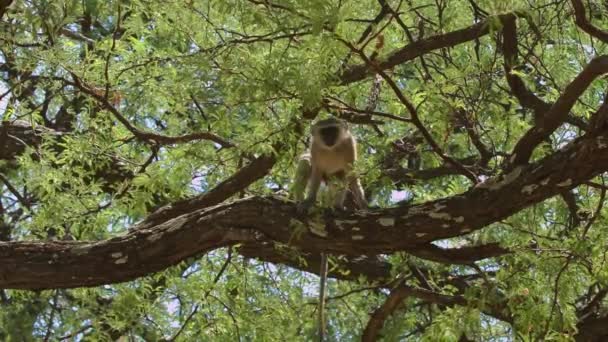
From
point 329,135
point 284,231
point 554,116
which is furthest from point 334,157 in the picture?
point 554,116

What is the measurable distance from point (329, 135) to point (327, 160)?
187 mm

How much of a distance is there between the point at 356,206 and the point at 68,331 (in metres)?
2.93

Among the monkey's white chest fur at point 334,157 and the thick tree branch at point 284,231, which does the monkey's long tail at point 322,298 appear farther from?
the thick tree branch at point 284,231

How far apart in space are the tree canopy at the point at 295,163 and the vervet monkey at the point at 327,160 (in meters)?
0.14

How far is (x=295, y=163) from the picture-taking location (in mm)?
6070

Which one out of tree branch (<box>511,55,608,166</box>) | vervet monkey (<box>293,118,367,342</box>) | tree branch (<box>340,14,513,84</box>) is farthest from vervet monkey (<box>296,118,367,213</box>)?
tree branch (<box>511,55,608,166</box>)

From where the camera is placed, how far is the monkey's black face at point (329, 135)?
6.17m

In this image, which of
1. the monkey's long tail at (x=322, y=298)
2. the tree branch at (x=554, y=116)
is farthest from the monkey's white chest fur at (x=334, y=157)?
the tree branch at (x=554, y=116)

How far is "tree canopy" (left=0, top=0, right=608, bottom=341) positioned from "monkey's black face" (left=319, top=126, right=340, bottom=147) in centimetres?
16

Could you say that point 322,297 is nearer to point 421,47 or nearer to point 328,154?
point 328,154

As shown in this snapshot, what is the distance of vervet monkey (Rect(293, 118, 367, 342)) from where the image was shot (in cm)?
581

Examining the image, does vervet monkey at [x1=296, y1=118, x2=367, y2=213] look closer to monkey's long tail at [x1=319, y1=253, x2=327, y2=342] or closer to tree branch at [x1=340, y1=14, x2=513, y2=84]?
monkey's long tail at [x1=319, y1=253, x2=327, y2=342]

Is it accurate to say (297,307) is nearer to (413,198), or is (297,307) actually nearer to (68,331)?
(413,198)

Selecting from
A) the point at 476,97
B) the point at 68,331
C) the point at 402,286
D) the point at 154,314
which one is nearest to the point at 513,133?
the point at 476,97
